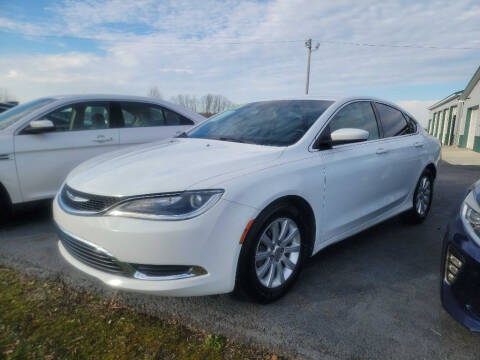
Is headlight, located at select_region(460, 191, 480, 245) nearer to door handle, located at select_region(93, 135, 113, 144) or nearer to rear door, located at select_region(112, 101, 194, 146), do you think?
rear door, located at select_region(112, 101, 194, 146)

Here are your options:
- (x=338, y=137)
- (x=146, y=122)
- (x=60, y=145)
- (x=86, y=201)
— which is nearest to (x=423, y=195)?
(x=338, y=137)

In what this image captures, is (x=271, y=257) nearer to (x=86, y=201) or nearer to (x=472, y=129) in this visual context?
(x=86, y=201)

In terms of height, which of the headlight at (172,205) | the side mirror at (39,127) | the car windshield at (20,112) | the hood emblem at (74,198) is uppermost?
the car windshield at (20,112)

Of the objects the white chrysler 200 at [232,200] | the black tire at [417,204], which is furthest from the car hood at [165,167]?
the black tire at [417,204]

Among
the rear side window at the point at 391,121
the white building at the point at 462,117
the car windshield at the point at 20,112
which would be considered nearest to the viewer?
the rear side window at the point at 391,121

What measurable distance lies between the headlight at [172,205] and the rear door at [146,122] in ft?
8.59

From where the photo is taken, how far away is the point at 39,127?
3957 millimetres

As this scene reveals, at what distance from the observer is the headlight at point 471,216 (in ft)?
6.40

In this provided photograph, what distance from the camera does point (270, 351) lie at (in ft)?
6.73

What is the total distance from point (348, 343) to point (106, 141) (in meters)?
3.80

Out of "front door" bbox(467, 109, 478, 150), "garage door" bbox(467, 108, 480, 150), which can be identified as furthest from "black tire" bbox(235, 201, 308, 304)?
"front door" bbox(467, 109, 478, 150)

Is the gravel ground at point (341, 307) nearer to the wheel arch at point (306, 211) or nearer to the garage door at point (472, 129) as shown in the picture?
the wheel arch at point (306, 211)

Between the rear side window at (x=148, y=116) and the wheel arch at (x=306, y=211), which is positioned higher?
the rear side window at (x=148, y=116)

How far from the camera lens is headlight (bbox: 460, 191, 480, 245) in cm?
195
